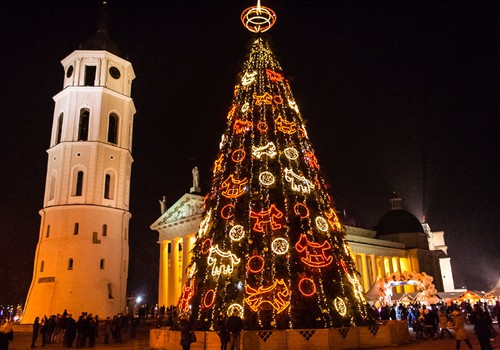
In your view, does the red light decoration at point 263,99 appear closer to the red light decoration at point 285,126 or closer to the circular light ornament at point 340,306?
the red light decoration at point 285,126

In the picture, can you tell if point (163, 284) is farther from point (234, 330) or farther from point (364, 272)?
point (234, 330)

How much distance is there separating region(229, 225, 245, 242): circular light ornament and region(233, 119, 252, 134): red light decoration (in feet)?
14.0

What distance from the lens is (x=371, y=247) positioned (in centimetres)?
6800

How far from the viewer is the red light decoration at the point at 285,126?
16.8m

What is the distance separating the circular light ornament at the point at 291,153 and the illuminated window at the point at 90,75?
91.6ft

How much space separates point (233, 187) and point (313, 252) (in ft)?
13.0

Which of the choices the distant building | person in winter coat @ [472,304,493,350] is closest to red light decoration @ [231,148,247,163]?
person in winter coat @ [472,304,493,350]

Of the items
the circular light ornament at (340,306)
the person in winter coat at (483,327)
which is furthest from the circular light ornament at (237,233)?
the person in winter coat at (483,327)

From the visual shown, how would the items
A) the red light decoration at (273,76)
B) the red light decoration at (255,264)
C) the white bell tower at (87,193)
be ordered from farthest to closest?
the white bell tower at (87,193) < the red light decoration at (273,76) < the red light decoration at (255,264)

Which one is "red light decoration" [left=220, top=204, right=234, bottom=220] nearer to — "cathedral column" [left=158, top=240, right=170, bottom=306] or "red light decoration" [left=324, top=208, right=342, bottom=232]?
"red light decoration" [left=324, top=208, right=342, bottom=232]

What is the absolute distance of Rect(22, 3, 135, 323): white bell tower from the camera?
31938mm

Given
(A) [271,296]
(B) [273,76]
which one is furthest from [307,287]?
(B) [273,76]

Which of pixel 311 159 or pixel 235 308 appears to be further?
pixel 311 159

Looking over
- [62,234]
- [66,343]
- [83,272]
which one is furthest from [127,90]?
[66,343]
